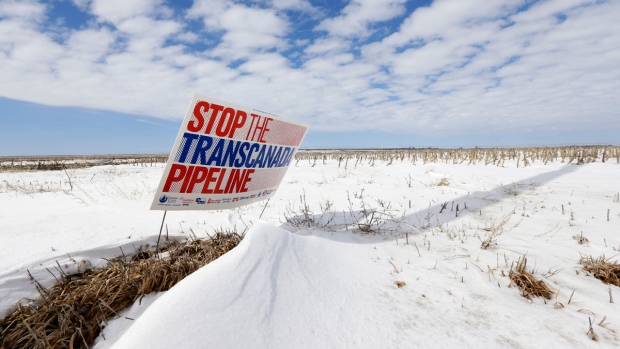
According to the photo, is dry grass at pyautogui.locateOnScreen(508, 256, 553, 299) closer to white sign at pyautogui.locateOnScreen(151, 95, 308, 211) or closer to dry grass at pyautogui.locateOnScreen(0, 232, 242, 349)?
dry grass at pyautogui.locateOnScreen(0, 232, 242, 349)

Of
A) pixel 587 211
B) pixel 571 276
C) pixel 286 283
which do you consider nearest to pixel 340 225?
pixel 286 283

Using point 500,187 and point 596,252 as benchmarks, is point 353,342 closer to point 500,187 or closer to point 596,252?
point 596,252

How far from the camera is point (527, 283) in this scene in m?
2.10

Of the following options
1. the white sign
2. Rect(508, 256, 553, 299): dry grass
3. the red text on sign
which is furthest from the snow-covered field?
the red text on sign

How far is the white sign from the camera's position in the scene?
2.61m

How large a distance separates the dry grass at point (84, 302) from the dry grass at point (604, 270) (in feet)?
11.2

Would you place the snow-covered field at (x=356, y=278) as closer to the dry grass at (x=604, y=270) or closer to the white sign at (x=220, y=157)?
the dry grass at (x=604, y=270)

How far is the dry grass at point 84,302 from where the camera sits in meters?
1.74

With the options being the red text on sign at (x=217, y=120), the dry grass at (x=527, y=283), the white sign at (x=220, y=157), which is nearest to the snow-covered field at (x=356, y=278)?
the dry grass at (x=527, y=283)

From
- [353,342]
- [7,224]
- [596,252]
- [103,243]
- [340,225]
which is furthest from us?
[340,225]

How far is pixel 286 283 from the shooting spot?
77.9 inches

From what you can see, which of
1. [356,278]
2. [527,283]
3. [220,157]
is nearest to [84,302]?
[220,157]

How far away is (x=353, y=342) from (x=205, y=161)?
7.09 ft

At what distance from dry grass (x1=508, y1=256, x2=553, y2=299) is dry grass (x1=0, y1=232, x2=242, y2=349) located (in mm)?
2657
